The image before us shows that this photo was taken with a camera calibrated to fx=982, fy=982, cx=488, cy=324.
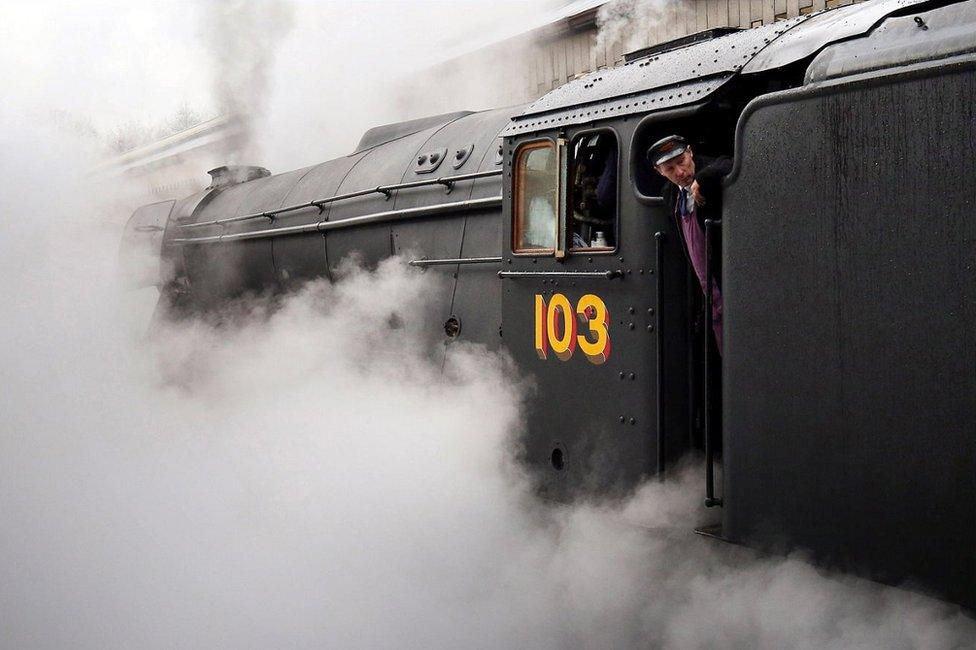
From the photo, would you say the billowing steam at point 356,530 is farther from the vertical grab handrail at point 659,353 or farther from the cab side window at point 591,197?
the cab side window at point 591,197

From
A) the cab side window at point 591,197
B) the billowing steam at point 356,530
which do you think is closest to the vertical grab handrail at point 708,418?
the billowing steam at point 356,530

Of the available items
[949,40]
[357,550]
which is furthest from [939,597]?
[357,550]

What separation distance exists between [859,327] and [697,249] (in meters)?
0.78

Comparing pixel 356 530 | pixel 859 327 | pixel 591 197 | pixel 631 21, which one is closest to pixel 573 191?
pixel 591 197

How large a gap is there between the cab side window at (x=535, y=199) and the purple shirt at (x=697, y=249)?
2.09ft

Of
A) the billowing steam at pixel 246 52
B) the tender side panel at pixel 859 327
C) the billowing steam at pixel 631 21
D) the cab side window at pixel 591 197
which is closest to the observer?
the tender side panel at pixel 859 327

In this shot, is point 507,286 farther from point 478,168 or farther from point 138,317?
point 138,317

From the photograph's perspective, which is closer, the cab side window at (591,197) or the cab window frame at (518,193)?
the cab side window at (591,197)

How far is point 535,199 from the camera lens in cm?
408

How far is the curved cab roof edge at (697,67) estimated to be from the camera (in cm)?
312

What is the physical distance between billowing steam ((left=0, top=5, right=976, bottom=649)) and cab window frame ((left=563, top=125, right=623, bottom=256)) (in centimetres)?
72

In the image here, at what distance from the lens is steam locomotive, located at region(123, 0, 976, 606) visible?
256 cm


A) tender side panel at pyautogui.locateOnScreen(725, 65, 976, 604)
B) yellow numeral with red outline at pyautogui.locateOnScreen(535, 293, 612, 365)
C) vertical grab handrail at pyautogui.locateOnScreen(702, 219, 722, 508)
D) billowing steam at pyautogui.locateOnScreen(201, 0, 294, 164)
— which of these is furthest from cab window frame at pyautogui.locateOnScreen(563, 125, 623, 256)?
billowing steam at pyautogui.locateOnScreen(201, 0, 294, 164)

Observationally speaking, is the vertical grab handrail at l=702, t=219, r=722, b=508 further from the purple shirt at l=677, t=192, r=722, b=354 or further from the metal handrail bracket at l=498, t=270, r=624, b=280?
the metal handrail bracket at l=498, t=270, r=624, b=280
